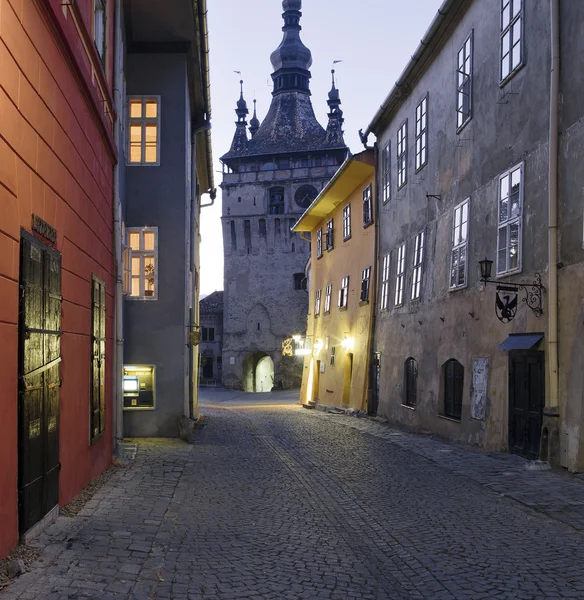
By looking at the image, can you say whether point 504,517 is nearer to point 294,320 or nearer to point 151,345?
point 151,345

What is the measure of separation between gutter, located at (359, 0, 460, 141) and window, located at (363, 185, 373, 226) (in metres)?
1.54

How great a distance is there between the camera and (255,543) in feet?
22.4

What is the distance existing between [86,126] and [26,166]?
3114 mm

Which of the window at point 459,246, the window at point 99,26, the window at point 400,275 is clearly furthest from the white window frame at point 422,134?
the window at point 99,26

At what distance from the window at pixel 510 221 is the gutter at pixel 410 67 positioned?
4.54m

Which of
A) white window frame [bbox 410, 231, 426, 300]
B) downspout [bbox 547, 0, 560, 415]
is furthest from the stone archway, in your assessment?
downspout [bbox 547, 0, 560, 415]

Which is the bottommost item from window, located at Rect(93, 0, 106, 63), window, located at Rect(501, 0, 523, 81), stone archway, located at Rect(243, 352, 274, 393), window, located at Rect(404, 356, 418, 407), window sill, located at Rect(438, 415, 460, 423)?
stone archway, located at Rect(243, 352, 274, 393)

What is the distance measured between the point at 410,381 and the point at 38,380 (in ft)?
46.0

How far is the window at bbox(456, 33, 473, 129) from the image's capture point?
1488 centimetres

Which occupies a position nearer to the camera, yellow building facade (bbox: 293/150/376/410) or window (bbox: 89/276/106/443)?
window (bbox: 89/276/106/443)

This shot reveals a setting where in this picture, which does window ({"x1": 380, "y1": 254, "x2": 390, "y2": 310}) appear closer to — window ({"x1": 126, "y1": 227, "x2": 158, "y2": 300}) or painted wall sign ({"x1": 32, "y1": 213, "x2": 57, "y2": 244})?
window ({"x1": 126, "y1": 227, "x2": 158, "y2": 300})

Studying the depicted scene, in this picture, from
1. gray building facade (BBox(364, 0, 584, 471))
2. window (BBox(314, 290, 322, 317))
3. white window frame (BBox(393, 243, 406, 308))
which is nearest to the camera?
gray building facade (BBox(364, 0, 584, 471))

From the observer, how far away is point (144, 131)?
1691 centimetres

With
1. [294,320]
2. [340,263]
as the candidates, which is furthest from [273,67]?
[340,263]
